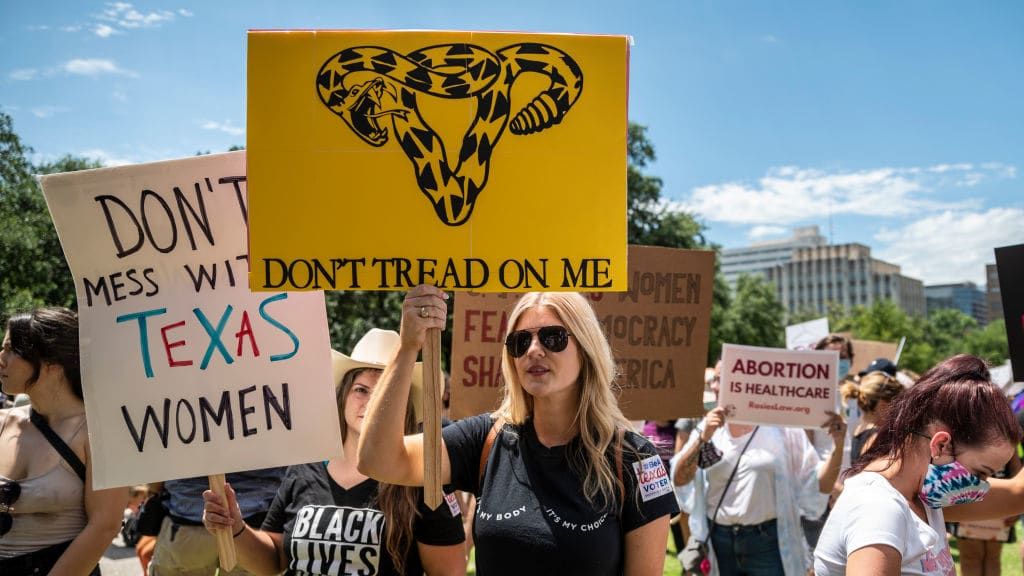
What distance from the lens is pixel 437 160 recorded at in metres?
2.59

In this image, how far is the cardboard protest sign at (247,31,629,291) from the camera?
255 cm

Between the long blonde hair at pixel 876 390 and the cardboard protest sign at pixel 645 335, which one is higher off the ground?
the cardboard protest sign at pixel 645 335

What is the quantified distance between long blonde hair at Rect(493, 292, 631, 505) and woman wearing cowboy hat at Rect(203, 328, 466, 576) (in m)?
0.50

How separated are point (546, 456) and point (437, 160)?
3.30 ft

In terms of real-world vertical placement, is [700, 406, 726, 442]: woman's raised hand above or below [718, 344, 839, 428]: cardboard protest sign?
below

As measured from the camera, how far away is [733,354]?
5156 millimetres

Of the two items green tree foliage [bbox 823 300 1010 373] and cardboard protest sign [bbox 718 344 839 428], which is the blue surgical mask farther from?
green tree foliage [bbox 823 300 1010 373]

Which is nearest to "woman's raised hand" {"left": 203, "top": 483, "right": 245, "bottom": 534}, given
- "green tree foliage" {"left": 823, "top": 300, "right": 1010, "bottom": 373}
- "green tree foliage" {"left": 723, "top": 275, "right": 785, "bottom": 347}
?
"green tree foliage" {"left": 723, "top": 275, "right": 785, "bottom": 347}

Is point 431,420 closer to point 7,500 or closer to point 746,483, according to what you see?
point 7,500

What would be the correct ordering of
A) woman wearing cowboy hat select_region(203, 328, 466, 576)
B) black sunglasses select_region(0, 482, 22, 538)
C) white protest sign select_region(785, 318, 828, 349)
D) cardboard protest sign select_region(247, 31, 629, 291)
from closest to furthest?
cardboard protest sign select_region(247, 31, 629, 291) → woman wearing cowboy hat select_region(203, 328, 466, 576) → black sunglasses select_region(0, 482, 22, 538) → white protest sign select_region(785, 318, 828, 349)

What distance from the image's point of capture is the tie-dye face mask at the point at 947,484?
250 cm

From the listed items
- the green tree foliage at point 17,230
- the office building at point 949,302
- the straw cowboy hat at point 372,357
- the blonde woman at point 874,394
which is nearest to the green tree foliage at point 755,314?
the green tree foliage at point 17,230

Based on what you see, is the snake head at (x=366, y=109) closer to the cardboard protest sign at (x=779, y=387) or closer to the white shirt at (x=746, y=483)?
the cardboard protest sign at (x=779, y=387)

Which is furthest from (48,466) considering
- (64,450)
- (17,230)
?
(17,230)
